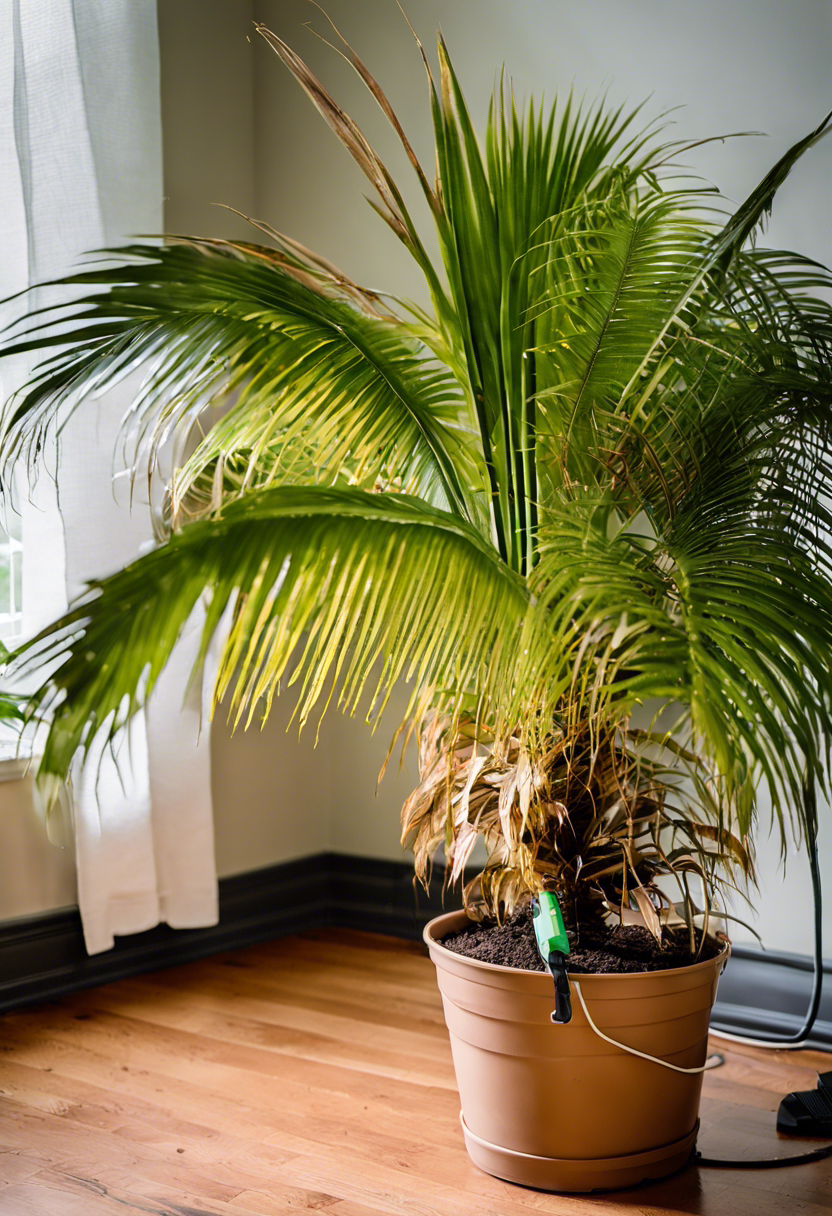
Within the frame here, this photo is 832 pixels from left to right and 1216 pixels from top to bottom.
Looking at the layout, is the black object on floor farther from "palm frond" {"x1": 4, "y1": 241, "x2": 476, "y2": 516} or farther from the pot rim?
"palm frond" {"x1": 4, "y1": 241, "x2": 476, "y2": 516}

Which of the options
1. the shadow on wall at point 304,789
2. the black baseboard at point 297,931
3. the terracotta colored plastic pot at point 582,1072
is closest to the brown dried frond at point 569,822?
the terracotta colored plastic pot at point 582,1072

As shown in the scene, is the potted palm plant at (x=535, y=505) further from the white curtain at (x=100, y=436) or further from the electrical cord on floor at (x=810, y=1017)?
the white curtain at (x=100, y=436)

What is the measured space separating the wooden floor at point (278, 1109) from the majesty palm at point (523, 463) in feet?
1.28

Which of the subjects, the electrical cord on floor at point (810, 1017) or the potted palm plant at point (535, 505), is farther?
the electrical cord on floor at point (810, 1017)

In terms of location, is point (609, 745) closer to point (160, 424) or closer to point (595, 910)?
point (595, 910)

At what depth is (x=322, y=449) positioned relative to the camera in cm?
144

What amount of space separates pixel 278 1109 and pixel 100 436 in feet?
4.47

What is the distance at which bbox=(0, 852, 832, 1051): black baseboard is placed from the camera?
204 cm

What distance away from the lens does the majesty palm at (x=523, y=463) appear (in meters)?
1.19

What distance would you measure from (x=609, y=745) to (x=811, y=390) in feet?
1.73

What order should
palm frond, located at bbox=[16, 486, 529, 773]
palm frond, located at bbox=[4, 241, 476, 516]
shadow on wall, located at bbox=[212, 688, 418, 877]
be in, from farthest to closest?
shadow on wall, located at bbox=[212, 688, 418, 877]
palm frond, located at bbox=[4, 241, 476, 516]
palm frond, located at bbox=[16, 486, 529, 773]

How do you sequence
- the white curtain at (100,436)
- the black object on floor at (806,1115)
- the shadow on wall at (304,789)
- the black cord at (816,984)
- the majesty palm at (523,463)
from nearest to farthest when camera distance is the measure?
the majesty palm at (523,463) < the black object on floor at (806,1115) < the black cord at (816,984) < the white curtain at (100,436) < the shadow on wall at (304,789)

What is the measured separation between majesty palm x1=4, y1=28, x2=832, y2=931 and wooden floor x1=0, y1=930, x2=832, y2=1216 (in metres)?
0.39

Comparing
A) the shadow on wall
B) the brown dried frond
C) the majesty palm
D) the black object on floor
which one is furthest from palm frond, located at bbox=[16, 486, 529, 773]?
the shadow on wall
